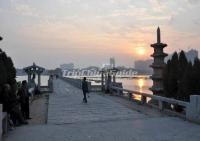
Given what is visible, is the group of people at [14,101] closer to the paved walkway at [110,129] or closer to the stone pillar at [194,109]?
the paved walkway at [110,129]

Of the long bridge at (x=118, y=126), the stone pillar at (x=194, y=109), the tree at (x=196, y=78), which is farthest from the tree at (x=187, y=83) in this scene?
the stone pillar at (x=194, y=109)

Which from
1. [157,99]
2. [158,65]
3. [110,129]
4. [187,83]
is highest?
[158,65]

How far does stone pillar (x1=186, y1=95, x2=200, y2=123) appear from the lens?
51.5 feet

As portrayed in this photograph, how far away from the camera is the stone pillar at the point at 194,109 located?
15.7 meters

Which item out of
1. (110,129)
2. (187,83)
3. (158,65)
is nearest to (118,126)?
(110,129)

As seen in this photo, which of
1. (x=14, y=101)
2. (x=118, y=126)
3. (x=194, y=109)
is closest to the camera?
(x=118, y=126)

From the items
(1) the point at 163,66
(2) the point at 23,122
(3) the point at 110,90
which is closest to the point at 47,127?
(2) the point at 23,122

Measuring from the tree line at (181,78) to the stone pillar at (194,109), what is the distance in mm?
4820

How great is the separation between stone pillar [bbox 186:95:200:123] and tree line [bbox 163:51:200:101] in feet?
15.8

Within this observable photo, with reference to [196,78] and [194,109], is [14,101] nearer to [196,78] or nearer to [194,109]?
[194,109]

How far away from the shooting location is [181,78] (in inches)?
898

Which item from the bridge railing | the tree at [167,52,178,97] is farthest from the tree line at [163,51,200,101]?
the bridge railing

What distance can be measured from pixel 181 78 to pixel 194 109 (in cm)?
A: 698

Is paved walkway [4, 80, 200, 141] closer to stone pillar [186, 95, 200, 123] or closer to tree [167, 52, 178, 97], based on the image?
stone pillar [186, 95, 200, 123]
